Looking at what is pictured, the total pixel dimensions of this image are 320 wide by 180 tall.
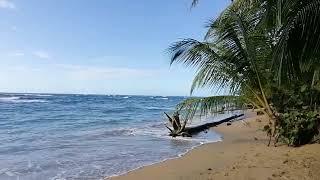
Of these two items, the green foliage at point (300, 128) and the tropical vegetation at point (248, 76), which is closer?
the tropical vegetation at point (248, 76)

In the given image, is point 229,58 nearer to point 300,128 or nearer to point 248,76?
point 248,76

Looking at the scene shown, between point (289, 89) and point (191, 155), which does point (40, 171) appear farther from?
point (289, 89)

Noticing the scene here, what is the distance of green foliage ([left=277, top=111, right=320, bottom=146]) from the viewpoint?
12.1 meters

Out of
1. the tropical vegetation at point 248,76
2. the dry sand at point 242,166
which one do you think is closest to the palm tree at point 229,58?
the tropical vegetation at point 248,76

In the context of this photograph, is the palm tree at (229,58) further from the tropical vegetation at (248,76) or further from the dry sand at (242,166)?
the dry sand at (242,166)

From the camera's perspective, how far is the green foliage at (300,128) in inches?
476

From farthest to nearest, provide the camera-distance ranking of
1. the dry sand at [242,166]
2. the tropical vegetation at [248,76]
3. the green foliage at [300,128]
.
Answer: the green foliage at [300,128] → the tropical vegetation at [248,76] → the dry sand at [242,166]

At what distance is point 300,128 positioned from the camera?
Result: 12039 mm

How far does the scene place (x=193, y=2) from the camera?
23.5ft

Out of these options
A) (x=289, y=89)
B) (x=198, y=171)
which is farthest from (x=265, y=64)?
(x=198, y=171)

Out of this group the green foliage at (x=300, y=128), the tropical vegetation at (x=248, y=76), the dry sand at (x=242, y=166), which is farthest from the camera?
the green foliage at (x=300, y=128)

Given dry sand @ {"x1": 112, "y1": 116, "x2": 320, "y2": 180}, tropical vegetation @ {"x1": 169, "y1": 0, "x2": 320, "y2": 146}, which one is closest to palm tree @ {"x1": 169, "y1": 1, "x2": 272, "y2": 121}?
tropical vegetation @ {"x1": 169, "y1": 0, "x2": 320, "y2": 146}

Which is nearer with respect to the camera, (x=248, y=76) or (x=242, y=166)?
(x=242, y=166)

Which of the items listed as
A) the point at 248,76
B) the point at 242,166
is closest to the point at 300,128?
the point at 248,76
